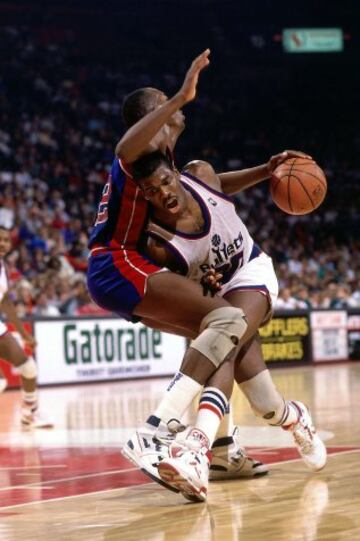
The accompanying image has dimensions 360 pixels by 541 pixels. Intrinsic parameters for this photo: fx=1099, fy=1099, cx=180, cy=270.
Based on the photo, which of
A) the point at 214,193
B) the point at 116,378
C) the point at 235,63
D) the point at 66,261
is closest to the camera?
the point at 214,193

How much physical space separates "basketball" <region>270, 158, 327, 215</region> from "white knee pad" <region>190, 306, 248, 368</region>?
0.90 metres

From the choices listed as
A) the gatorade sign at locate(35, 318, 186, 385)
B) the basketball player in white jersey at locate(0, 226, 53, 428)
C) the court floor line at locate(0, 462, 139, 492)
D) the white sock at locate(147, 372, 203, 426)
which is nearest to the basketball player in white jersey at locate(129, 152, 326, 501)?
the white sock at locate(147, 372, 203, 426)

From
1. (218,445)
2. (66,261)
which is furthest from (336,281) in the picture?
(218,445)

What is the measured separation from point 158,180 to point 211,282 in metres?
0.60

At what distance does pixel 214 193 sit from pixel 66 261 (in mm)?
13274

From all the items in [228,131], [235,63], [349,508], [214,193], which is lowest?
[349,508]

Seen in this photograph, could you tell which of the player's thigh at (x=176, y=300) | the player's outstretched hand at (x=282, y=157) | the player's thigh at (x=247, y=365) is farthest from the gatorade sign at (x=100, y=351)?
the player's thigh at (x=176, y=300)

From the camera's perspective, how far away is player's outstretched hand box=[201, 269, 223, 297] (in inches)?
218

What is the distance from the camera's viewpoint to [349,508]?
186 inches

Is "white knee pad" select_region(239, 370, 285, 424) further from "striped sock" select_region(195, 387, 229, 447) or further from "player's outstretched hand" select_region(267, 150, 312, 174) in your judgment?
"player's outstretched hand" select_region(267, 150, 312, 174)

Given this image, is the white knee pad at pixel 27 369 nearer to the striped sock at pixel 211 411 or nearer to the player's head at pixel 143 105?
the player's head at pixel 143 105

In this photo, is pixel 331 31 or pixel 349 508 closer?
pixel 349 508

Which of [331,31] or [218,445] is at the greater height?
[331,31]

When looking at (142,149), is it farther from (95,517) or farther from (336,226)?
(336,226)
